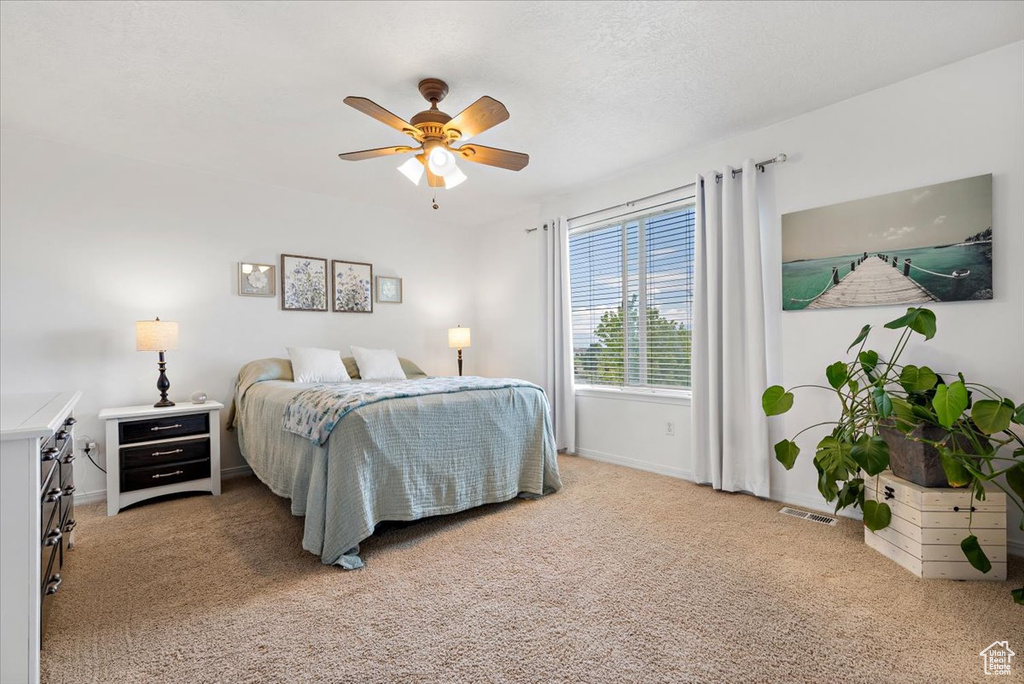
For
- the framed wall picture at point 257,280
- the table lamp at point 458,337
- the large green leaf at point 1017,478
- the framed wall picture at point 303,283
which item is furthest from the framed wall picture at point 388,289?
the large green leaf at point 1017,478

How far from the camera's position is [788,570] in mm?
2111

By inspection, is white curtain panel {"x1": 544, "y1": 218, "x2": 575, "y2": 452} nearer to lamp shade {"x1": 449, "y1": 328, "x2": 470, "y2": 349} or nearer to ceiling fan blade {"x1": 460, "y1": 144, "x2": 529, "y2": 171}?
lamp shade {"x1": 449, "y1": 328, "x2": 470, "y2": 349}

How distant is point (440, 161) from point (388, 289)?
2.46 m

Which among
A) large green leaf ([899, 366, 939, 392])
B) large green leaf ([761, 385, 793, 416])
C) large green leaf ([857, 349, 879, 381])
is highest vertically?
large green leaf ([857, 349, 879, 381])

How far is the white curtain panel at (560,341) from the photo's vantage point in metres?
4.34

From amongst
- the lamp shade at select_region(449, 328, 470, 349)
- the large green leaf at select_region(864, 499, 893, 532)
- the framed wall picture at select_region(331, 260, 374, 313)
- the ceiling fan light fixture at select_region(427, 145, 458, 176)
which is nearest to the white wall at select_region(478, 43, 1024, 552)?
the large green leaf at select_region(864, 499, 893, 532)

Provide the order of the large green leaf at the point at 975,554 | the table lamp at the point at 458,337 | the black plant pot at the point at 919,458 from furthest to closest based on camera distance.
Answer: the table lamp at the point at 458,337 → the black plant pot at the point at 919,458 → the large green leaf at the point at 975,554

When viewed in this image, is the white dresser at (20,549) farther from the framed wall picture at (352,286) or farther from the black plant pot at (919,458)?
the black plant pot at (919,458)

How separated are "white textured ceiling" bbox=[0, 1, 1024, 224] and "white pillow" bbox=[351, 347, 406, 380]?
1.72m

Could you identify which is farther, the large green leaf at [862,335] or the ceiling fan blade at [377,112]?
the large green leaf at [862,335]

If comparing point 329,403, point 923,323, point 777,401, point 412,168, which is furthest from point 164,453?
point 923,323

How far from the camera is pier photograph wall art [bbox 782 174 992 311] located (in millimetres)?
2334

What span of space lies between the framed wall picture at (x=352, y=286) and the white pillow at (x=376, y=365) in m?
0.52

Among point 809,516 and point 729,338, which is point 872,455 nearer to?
point 809,516
